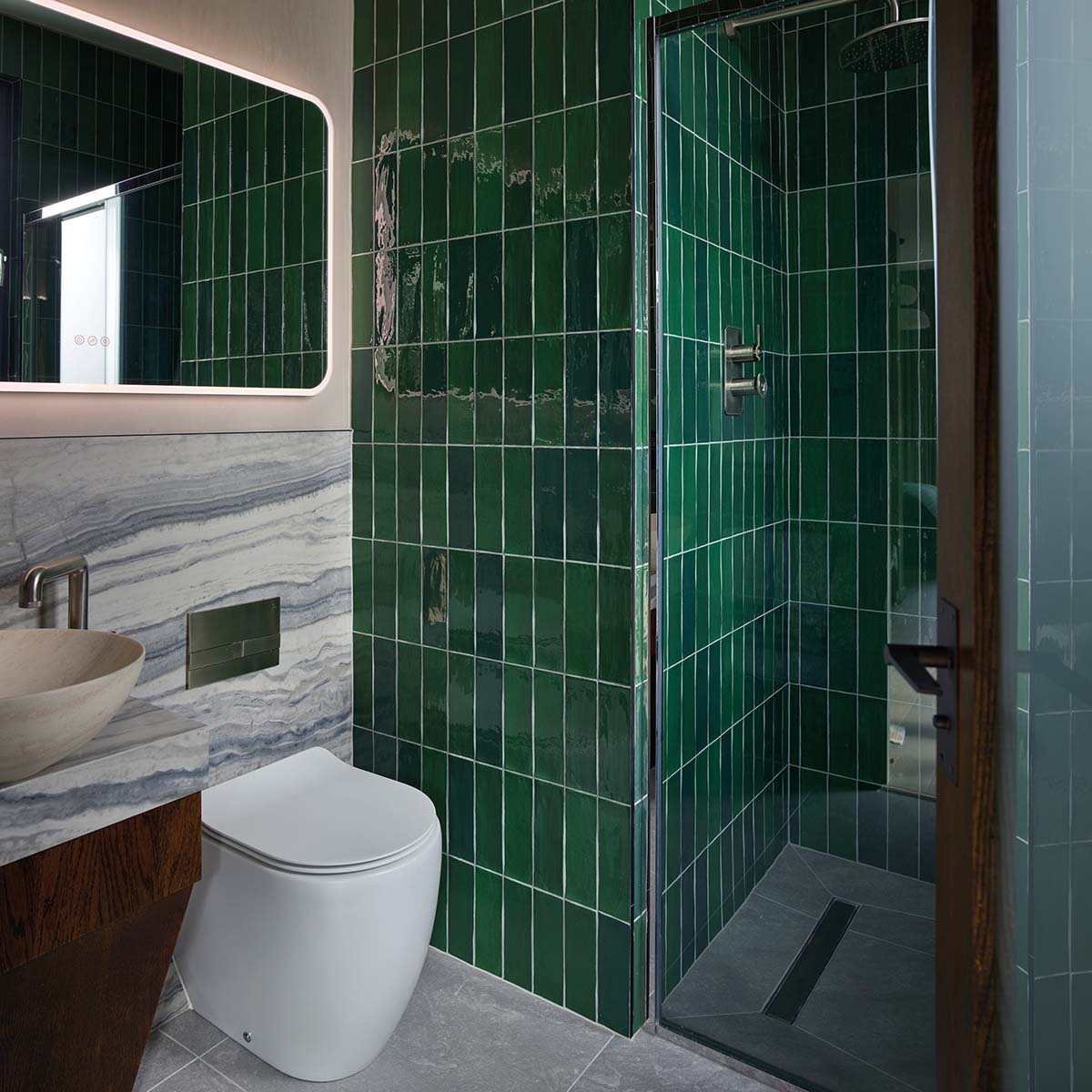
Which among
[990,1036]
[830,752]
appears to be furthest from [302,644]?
[990,1036]

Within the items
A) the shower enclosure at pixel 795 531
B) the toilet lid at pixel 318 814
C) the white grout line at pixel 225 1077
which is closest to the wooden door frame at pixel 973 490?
the shower enclosure at pixel 795 531

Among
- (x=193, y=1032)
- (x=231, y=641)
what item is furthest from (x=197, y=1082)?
(x=231, y=641)

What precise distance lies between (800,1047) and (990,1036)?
1.07m

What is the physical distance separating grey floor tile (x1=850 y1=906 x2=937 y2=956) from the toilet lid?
818mm

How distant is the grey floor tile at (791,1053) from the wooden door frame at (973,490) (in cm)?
91

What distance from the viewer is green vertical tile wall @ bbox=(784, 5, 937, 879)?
1.54 meters

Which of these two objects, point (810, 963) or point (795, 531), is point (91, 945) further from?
point (795, 531)

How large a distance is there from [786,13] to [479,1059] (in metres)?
2.08

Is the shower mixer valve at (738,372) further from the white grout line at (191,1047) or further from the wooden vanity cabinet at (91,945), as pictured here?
the white grout line at (191,1047)

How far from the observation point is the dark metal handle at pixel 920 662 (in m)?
0.83

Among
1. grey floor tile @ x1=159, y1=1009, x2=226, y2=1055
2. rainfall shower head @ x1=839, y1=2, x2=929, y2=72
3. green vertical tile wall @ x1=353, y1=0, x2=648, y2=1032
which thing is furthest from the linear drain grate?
rainfall shower head @ x1=839, y1=2, x2=929, y2=72

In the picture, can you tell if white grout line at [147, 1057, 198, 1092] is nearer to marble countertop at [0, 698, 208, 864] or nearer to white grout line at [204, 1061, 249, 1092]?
white grout line at [204, 1061, 249, 1092]

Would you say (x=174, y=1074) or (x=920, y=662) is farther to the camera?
(x=174, y=1074)

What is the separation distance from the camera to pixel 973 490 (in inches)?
31.7
